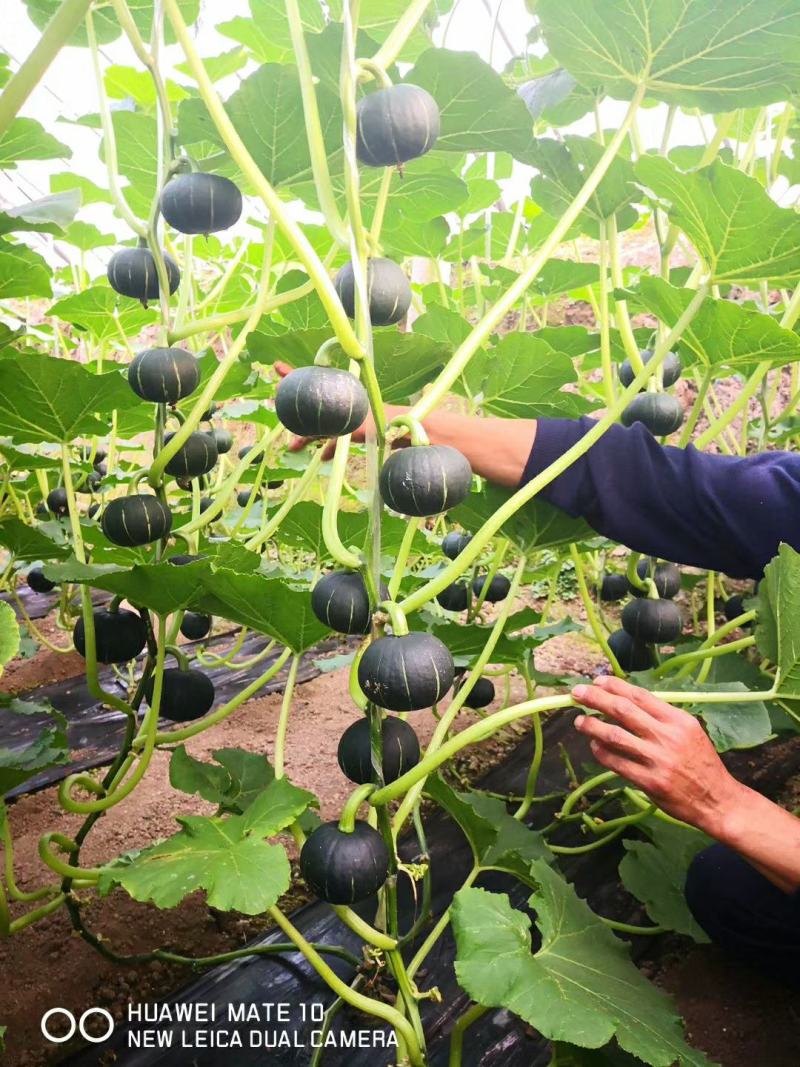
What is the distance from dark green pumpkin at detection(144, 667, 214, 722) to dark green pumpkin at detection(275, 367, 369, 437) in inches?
29.8

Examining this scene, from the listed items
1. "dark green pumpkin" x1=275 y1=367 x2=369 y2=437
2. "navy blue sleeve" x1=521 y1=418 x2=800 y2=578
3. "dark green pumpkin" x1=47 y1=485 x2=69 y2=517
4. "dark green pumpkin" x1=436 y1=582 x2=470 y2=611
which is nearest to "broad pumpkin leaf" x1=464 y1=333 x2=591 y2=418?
"navy blue sleeve" x1=521 y1=418 x2=800 y2=578

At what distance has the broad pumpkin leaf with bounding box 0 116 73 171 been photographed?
1610mm

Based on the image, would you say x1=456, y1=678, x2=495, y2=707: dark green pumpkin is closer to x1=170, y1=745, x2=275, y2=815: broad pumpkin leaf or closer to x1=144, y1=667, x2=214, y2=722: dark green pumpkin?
x1=170, y1=745, x2=275, y2=815: broad pumpkin leaf

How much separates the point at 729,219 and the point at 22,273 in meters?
1.43

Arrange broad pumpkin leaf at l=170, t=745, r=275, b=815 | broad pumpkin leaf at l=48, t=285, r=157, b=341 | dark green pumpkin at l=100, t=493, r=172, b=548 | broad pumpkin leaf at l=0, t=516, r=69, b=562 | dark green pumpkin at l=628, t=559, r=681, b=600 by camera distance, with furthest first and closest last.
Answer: broad pumpkin leaf at l=48, t=285, r=157, b=341
dark green pumpkin at l=628, t=559, r=681, b=600
broad pumpkin leaf at l=0, t=516, r=69, b=562
broad pumpkin leaf at l=170, t=745, r=275, b=815
dark green pumpkin at l=100, t=493, r=172, b=548

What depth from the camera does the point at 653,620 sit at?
5.97 ft

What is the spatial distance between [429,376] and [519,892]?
1380 millimetres

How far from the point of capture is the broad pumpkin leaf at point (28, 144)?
1.61m

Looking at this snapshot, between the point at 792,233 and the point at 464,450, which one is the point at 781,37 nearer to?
the point at 792,233

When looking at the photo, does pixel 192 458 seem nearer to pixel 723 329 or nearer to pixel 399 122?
pixel 399 122

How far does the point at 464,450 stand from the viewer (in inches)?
58.7

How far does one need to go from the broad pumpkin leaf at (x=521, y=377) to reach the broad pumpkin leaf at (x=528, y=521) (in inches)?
10.1

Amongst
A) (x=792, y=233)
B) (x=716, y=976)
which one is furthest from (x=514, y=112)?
(x=716, y=976)

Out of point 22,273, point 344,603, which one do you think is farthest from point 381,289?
point 22,273
